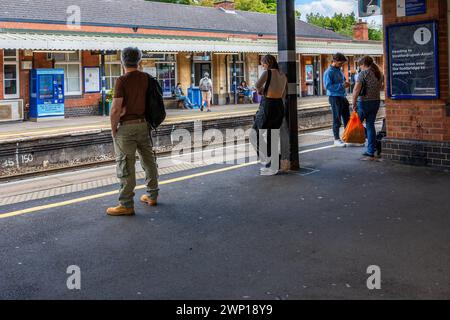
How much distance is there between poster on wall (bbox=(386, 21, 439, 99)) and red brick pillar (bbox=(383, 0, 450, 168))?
9 centimetres

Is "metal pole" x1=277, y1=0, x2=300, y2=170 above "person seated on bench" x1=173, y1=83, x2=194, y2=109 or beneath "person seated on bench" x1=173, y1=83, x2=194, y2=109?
beneath

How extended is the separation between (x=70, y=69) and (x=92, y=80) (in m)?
1.05

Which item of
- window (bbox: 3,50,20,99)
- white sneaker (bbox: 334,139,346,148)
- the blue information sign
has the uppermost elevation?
window (bbox: 3,50,20,99)

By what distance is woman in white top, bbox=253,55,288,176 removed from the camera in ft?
23.2

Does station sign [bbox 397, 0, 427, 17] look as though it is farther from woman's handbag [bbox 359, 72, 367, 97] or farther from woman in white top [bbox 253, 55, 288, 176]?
woman in white top [bbox 253, 55, 288, 176]

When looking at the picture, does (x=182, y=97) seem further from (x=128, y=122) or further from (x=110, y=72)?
(x=128, y=122)

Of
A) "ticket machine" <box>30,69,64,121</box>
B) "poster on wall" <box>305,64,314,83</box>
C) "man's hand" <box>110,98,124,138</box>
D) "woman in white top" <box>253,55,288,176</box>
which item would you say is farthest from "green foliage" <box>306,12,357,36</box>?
"man's hand" <box>110,98,124,138</box>

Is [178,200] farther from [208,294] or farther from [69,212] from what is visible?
[208,294]

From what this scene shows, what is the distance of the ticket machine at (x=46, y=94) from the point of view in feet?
64.1

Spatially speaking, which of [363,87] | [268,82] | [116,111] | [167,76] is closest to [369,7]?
[363,87]

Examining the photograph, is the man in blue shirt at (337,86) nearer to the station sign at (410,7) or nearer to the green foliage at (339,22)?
the station sign at (410,7)

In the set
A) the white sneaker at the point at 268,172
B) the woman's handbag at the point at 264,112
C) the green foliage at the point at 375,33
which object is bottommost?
the white sneaker at the point at 268,172

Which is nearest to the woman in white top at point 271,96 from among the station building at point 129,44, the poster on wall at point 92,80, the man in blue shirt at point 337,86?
the man in blue shirt at point 337,86

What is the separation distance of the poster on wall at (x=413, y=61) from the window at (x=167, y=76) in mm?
18685
